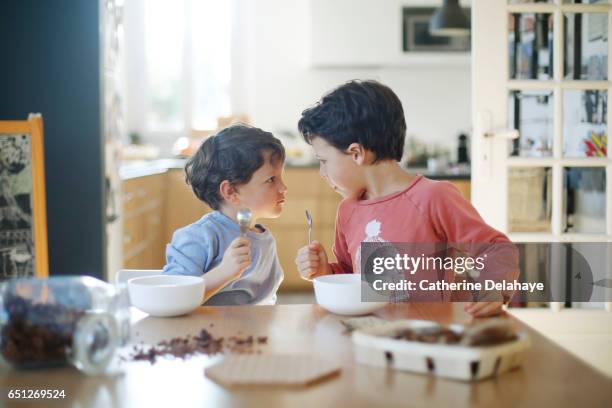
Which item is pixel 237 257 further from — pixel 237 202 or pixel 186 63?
pixel 186 63

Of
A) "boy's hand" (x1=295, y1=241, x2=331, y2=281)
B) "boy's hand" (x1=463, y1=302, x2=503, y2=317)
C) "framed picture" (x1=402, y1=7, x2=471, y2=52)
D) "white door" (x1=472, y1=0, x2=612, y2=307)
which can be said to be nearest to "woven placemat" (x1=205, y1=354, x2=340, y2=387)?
"boy's hand" (x1=463, y1=302, x2=503, y2=317)

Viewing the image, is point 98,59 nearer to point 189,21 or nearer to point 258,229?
point 258,229

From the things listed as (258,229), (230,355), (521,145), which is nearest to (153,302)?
(230,355)

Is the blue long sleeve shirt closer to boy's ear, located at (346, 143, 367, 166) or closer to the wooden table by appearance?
boy's ear, located at (346, 143, 367, 166)

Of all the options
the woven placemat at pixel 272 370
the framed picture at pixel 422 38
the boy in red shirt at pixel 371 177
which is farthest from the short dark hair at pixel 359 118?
the framed picture at pixel 422 38

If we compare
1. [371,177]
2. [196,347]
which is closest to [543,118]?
[371,177]

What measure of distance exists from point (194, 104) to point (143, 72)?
524 millimetres

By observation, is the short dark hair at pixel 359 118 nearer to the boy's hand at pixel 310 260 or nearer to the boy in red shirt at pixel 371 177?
the boy in red shirt at pixel 371 177

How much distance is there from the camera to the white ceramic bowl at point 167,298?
47.4 inches

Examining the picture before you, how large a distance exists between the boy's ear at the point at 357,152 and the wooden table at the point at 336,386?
0.72 meters

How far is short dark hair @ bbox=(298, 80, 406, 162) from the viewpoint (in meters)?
1.73

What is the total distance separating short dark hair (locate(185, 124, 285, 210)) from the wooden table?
2.69 feet

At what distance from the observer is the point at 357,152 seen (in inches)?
68.6

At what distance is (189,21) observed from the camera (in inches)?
272
